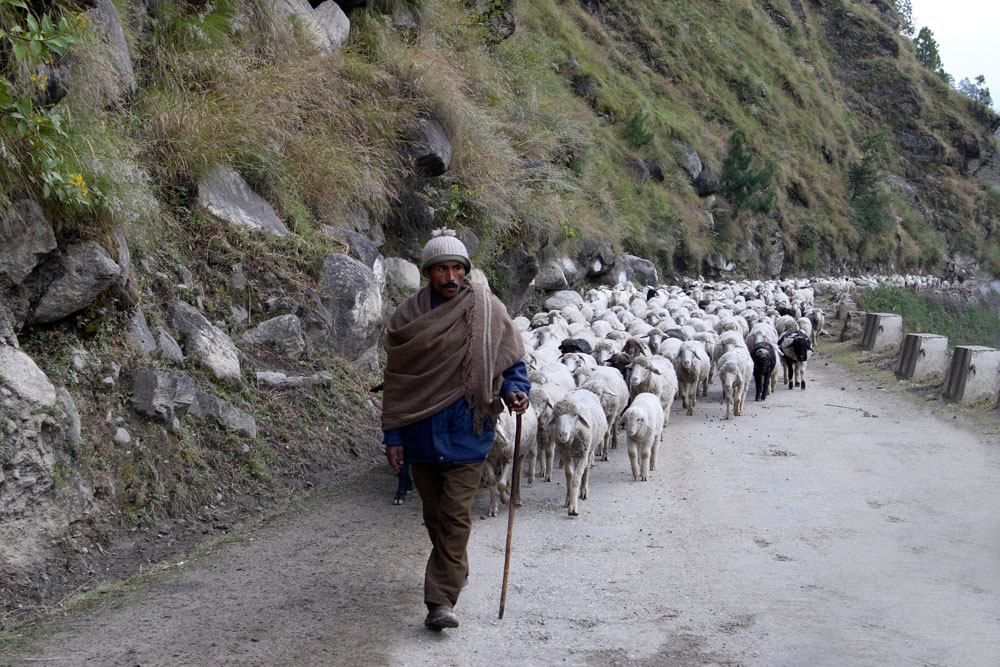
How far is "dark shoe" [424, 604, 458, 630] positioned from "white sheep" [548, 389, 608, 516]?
98.6 inches

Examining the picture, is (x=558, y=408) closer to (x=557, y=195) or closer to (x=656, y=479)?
(x=656, y=479)

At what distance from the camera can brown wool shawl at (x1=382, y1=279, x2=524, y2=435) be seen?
438 cm

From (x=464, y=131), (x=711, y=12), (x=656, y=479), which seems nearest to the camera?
(x=656, y=479)

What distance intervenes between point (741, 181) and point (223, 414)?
34.9 m

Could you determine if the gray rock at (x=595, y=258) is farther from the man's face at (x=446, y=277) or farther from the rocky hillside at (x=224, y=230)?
the man's face at (x=446, y=277)

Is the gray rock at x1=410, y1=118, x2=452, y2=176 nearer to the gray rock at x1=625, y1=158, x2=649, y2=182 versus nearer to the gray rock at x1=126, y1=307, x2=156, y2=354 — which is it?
the gray rock at x1=126, y1=307, x2=156, y2=354

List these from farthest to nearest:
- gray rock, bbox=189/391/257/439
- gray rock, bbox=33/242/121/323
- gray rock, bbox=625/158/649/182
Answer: gray rock, bbox=625/158/649/182 → gray rock, bbox=189/391/257/439 → gray rock, bbox=33/242/121/323

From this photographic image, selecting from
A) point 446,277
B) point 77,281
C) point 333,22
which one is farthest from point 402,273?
point 446,277

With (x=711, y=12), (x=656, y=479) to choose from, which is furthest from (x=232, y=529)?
(x=711, y=12)

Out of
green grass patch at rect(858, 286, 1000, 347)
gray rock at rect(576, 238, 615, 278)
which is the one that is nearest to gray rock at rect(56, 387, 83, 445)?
gray rock at rect(576, 238, 615, 278)

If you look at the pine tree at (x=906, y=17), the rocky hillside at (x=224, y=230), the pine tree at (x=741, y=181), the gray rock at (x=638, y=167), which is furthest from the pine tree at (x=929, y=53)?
the rocky hillside at (x=224, y=230)

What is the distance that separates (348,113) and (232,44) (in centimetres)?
173

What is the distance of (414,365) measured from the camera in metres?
4.46

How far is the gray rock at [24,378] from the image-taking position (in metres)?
4.70
